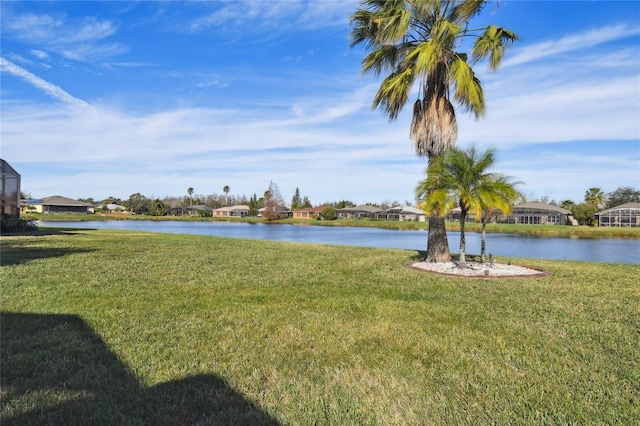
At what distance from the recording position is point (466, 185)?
9.95 meters

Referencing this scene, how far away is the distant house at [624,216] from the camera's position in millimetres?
54312

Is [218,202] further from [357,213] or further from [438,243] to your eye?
[438,243]

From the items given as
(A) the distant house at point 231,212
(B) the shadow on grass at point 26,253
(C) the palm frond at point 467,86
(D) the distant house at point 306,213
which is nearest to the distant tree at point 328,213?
(D) the distant house at point 306,213

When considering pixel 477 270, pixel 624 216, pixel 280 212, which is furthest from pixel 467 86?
pixel 280 212

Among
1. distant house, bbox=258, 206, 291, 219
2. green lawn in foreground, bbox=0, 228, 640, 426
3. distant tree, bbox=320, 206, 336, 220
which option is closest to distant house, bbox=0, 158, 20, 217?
green lawn in foreground, bbox=0, 228, 640, 426

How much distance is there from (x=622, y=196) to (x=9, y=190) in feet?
299

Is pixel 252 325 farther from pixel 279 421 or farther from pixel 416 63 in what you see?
pixel 416 63

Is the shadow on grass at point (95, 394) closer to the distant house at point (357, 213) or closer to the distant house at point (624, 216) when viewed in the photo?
the distant house at point (624, 216)

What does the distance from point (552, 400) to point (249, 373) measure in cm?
261

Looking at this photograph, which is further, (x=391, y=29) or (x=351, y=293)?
(x=391, y=29)

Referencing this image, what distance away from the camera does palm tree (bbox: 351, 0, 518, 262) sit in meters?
10.5

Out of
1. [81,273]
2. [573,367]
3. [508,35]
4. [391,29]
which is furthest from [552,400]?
[508,35]

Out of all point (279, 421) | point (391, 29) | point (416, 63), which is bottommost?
point (279, 421)

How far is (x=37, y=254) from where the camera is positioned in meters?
11.4
